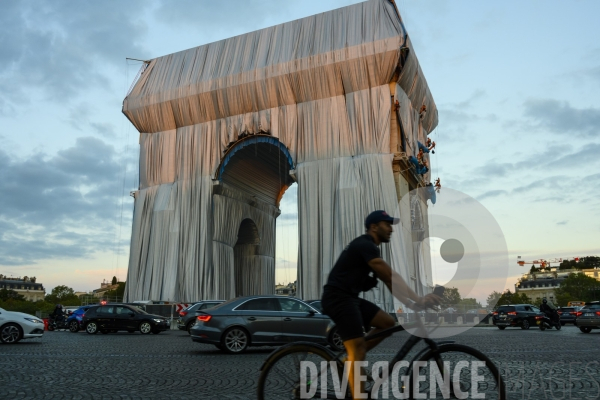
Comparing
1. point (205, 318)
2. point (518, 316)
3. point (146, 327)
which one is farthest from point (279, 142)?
A: point (205, 318)

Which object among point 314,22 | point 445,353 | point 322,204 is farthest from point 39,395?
point 314,22

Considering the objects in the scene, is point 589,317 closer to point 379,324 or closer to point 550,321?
point 550,321

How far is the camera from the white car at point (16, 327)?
1595cm

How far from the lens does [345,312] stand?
4512mm

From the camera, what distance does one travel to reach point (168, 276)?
33.7 metres

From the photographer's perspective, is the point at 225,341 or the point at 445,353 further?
the point at 225,341

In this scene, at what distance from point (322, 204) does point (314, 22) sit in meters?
10.9

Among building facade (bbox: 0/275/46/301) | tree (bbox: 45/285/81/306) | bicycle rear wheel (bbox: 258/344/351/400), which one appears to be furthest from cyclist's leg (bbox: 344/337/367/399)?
building facade (bbox: 0/275/46/301)

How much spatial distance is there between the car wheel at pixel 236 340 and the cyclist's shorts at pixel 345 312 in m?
8.69

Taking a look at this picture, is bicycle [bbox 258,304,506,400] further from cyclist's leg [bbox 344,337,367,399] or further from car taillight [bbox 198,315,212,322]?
car taillight [bbox 198,315,212,322]

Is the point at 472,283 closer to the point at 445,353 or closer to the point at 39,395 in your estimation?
the point at 445,353

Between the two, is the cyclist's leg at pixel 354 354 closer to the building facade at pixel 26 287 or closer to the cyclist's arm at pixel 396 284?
the cyclist's arm at pixel 396 284

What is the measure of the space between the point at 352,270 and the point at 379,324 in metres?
0.52

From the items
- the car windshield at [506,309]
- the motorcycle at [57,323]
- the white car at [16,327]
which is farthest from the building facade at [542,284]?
the white car at [16,327]
